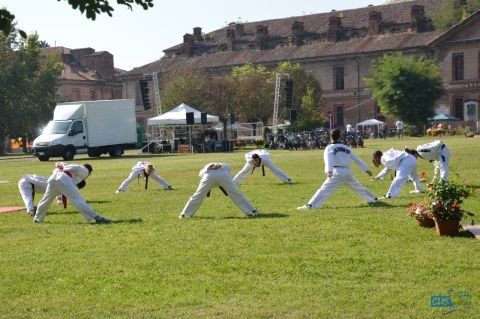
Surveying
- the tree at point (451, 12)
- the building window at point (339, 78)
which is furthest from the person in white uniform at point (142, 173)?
the building window at point (339, 78)

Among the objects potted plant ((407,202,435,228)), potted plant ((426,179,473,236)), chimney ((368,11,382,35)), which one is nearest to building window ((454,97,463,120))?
chimney ((368,11,382,35))

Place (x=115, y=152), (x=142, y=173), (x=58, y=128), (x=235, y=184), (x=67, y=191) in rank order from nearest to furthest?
(x=67, y=191)
(x=235, y=184)
(x=142, y=173)
(x=58, y=128)
(x=115, y=152)

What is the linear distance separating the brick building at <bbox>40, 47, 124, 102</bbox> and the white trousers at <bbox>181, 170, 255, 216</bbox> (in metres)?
89.8

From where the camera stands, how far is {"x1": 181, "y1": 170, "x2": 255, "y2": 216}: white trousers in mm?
15109

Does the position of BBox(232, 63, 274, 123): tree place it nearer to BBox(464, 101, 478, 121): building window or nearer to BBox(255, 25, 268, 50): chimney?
BBox(255, 25, 268, 50): chimney

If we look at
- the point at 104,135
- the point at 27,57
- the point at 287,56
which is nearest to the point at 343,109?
the point at 287,56

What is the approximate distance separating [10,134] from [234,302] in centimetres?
6880

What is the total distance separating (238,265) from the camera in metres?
10.6


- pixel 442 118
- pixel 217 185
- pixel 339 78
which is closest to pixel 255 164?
pixel 217 185

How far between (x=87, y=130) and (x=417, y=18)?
4837cm

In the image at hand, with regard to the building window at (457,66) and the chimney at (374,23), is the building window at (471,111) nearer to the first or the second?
the building window at (457,66)

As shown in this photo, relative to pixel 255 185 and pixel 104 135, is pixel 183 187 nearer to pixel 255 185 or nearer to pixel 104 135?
pixel 255 185

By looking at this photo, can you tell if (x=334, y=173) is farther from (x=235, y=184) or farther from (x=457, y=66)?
(x=457, y=66)

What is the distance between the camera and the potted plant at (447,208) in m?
12.5
